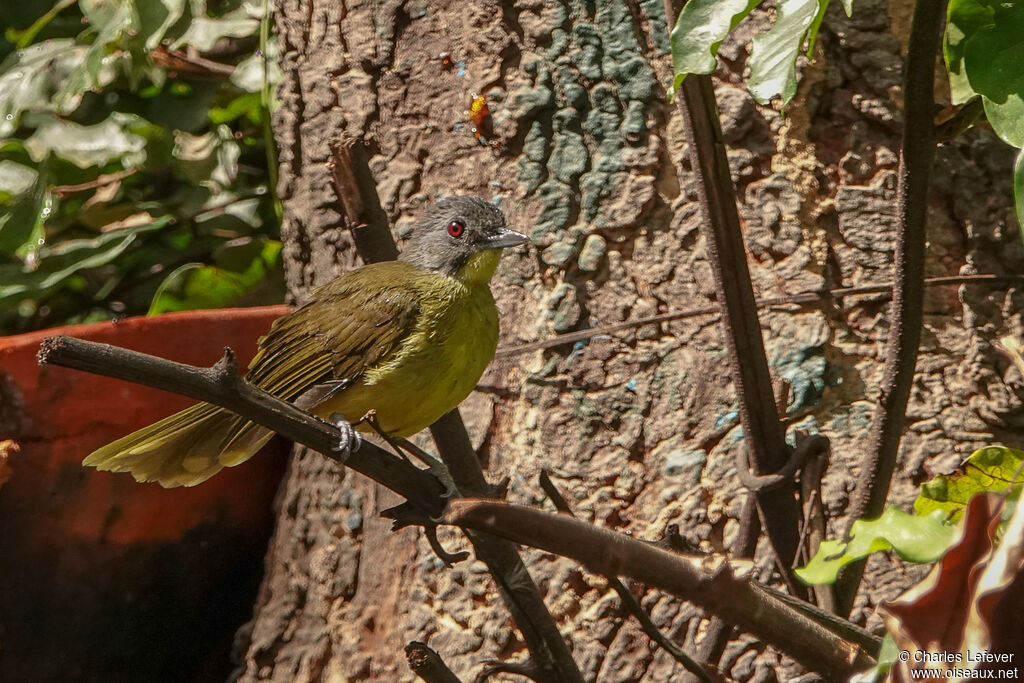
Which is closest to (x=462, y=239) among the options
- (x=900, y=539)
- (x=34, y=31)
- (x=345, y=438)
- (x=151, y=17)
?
(x=345, y=438)

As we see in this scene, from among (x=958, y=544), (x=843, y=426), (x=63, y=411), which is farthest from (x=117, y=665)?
(x=958, y=544)

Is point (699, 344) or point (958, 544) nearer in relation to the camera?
point (958, 544)

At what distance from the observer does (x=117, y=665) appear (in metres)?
3.13

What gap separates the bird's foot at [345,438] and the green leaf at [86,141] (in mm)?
1952

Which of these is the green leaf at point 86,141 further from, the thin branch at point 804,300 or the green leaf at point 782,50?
the green leaf at point 782,50

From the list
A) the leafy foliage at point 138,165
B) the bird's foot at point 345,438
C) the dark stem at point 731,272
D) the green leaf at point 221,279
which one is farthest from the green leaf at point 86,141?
the dark stem at point 731,272

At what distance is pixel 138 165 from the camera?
3963mm

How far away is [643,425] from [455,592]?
2.12 ft

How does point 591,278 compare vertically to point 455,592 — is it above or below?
above

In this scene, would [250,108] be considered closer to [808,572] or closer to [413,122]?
[413,122]

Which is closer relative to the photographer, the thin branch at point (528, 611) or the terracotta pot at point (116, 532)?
the thin branch at point (528, 611)

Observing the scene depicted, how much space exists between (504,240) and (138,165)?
194 centimetres

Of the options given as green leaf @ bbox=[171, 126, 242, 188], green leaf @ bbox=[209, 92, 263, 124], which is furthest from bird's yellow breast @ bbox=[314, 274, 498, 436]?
green leaf @ bbox=[209, 92, 263, 124]

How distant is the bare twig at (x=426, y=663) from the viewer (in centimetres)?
147
